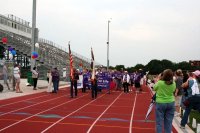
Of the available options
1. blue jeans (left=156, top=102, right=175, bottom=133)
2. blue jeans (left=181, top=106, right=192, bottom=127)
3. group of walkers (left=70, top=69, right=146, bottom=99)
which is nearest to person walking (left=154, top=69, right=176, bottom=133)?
blue jeans (left=156, top=102, right=175, bottom=133)

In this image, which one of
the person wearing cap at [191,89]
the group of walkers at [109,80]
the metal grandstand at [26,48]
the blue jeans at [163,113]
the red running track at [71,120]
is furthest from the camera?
the metal grandstand at [26,48]

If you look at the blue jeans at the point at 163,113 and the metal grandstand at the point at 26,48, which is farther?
the metal grandstand at the point at 26,48

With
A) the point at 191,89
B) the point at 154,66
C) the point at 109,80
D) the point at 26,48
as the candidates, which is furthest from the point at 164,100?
the point at 154,66

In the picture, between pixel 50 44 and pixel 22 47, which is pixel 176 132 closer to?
pixel 22 47

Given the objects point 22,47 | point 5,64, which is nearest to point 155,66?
point 22,47

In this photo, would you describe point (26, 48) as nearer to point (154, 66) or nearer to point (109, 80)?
point (109, 80)

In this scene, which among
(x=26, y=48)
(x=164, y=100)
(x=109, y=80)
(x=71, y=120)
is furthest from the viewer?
(x=26, y=48)

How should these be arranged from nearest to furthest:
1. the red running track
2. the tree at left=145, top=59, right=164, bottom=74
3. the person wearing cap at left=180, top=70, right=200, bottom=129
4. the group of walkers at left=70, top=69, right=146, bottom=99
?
the red running track → the person wearing cap at left=180, top=70, right=200, bottom=129 → the group of walkers at left=70, top=69, right=146, bottom=99 → the tree at left=145, top=59, right=164, bottom=74

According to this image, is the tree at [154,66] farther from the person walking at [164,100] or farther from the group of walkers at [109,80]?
the person walking at [164,100]

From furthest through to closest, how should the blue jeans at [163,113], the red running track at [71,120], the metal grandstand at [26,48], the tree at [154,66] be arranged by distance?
1. the tree at [154,66]
2. the metal grandstand at [26,48]
3. the red running track at [71,120]
4. the blue jeans at [163,113]

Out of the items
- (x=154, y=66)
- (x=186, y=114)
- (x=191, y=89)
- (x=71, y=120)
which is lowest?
(x=71, y=120)

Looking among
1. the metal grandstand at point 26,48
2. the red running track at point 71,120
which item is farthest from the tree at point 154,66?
the red running track at point 71,120

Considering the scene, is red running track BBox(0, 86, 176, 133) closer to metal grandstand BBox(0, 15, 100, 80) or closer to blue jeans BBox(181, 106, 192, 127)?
blue jeans BBox(181, 106, 192, 127)

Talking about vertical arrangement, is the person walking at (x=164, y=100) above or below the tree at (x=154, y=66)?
below
